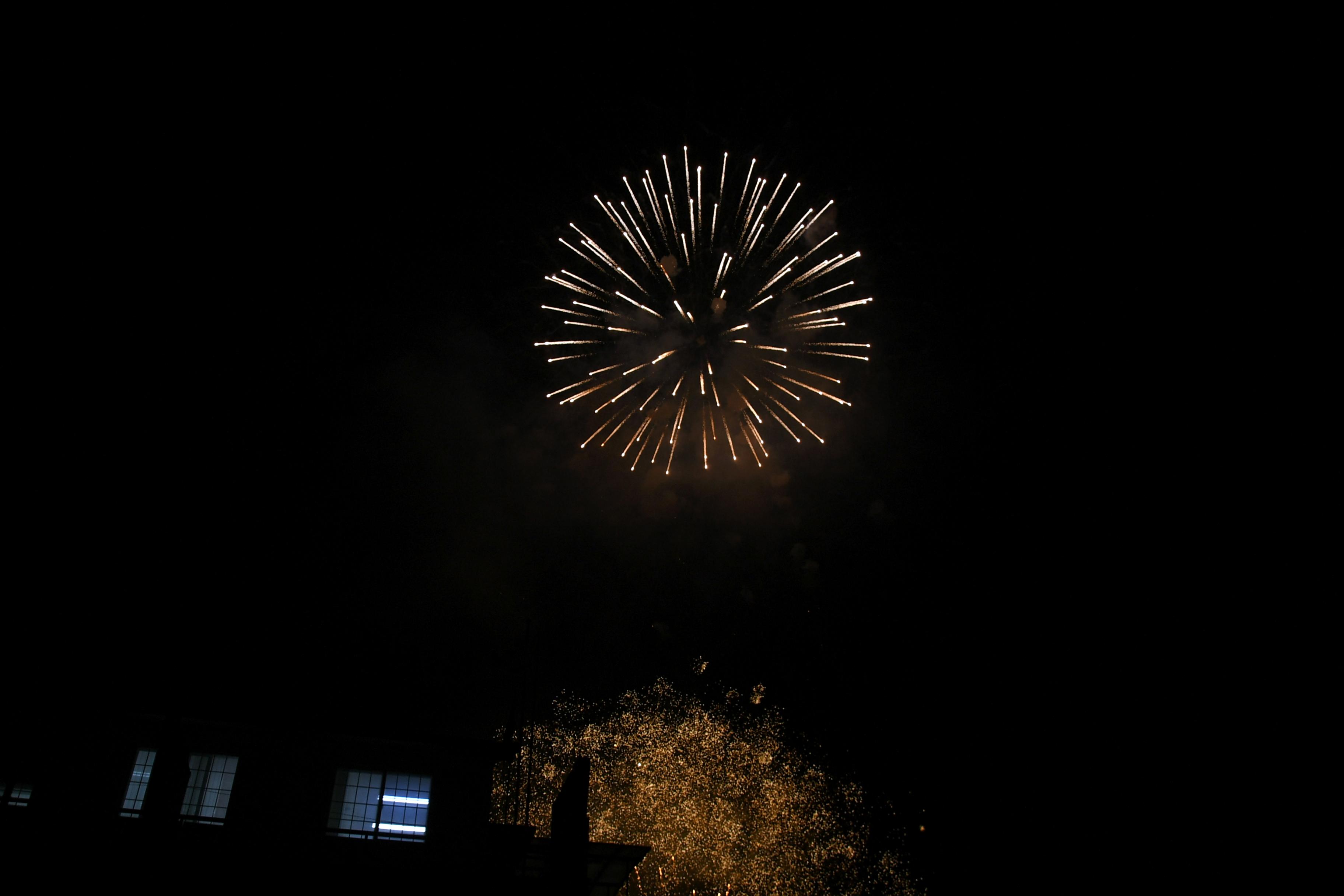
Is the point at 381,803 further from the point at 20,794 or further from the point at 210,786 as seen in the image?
the point at 20,794

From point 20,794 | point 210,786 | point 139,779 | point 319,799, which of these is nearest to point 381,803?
point 319,799

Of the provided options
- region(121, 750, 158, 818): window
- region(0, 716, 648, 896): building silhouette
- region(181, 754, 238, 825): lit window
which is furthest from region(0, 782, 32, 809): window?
region(181, 754, 238, 825): lit window

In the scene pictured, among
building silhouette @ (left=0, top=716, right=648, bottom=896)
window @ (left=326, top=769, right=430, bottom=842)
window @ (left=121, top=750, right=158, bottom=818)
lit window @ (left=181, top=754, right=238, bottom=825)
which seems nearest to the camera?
building silhouette @ (left=0, top=716, right=648, bottom=896)

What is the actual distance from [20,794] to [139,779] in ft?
5.47

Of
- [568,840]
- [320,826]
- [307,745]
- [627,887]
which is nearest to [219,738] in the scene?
[307,745]

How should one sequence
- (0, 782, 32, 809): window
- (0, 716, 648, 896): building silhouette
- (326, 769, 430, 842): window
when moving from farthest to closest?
1. (326, 769, 430, 842): window
2. (0, 782, 32, 809): window
3. (0, 716, 648, 896): building silhouette

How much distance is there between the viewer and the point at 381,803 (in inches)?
577

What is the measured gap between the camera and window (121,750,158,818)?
1381 cm

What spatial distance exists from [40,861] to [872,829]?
26484 mm

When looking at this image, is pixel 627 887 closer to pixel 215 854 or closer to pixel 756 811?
pixel 756 811

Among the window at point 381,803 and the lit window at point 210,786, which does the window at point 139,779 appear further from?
the window at point 381,803

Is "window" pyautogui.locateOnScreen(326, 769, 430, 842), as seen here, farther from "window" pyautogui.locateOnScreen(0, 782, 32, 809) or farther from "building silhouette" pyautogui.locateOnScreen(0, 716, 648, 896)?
"window" pyautogui.locateOnScreen(0, 782, 32, 809)

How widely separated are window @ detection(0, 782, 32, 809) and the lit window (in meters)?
2.29

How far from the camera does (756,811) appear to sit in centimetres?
2303
